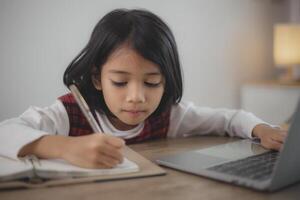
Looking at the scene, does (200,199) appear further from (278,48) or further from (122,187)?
(278,48)

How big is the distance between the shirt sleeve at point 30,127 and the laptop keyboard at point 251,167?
324 mm

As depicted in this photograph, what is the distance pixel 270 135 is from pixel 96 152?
0.43 metres

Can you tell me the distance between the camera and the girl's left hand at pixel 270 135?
807 mm

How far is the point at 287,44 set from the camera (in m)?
2.53

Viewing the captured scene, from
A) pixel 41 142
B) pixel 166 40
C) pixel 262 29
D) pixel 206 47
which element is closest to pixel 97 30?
pixel 166 40

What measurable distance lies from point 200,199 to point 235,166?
145mm

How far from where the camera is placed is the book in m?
0.55

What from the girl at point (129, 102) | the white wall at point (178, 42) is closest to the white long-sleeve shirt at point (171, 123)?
the girl at point (129, 102)

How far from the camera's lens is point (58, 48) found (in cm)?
186

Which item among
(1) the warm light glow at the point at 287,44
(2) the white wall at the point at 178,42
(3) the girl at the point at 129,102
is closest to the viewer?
(3) the girl at the point at 129,102

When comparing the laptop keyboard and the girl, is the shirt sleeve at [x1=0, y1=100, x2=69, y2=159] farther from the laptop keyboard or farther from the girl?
the laptop keyboard

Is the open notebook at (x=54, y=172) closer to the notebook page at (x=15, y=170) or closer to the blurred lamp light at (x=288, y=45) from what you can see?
the notebook page at (x=15, y=170)

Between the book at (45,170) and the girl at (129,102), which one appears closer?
the book at (45,170)

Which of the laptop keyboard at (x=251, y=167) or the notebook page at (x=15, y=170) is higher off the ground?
the notebook page at (x=15, y=170)
